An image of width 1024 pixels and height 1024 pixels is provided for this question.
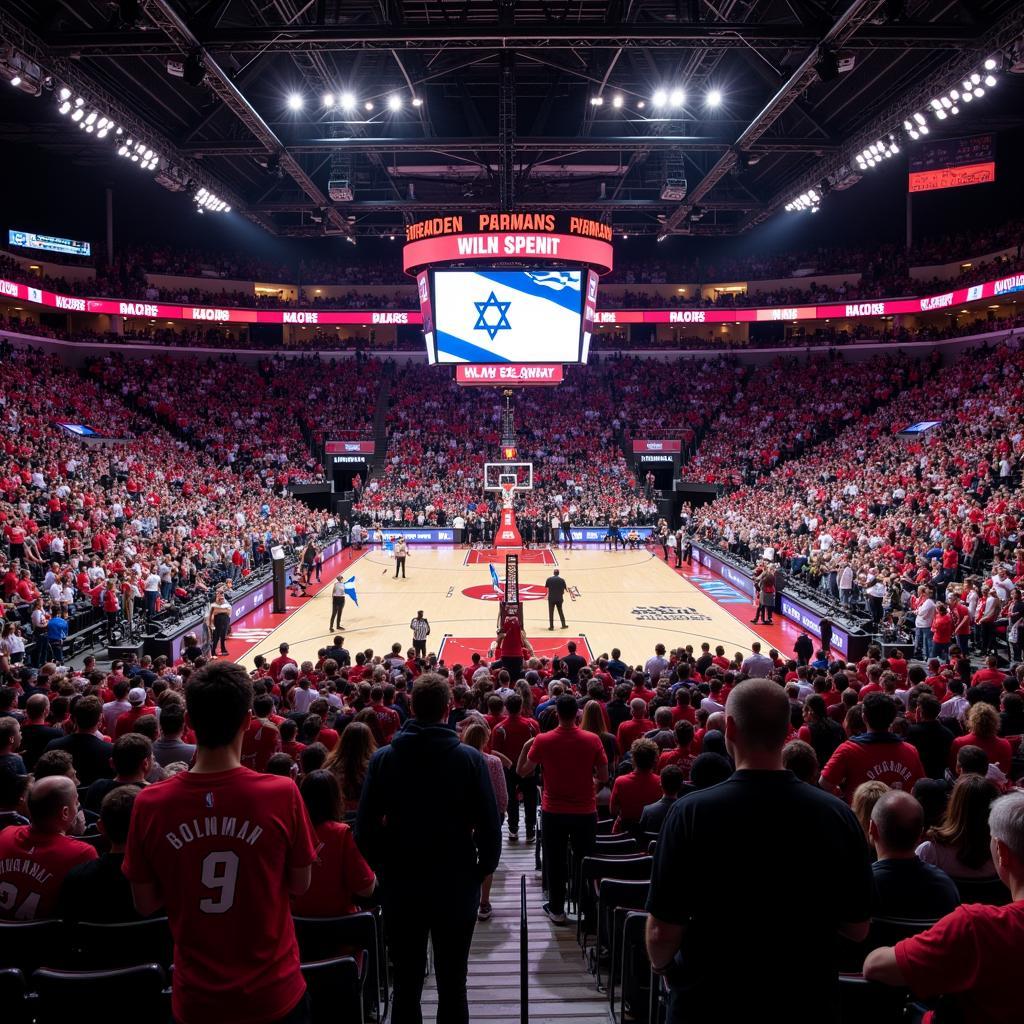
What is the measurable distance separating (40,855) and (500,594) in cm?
2180

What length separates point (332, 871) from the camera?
3.89 m

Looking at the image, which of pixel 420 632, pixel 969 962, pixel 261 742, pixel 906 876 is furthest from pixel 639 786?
pixel 420 632

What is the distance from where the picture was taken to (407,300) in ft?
163

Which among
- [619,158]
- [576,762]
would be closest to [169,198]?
[619,158]

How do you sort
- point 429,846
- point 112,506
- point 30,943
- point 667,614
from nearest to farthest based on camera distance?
point 429,846, point 30,943, point 667,614, point 112,506

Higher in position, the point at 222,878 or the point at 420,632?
the point at 222,878

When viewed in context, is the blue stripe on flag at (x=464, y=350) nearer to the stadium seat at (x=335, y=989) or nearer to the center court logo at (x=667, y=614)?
the center court logo at (x=667, y=614)

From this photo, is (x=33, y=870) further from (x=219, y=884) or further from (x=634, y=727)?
(x=634, y=727)

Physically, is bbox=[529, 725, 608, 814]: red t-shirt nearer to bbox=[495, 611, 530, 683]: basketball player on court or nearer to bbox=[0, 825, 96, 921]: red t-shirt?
bbox=[0, 825, 96, 921]: red t-shirt

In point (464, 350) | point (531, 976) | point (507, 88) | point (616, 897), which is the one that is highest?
point (507, 88)

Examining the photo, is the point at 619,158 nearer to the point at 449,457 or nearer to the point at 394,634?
the point at 449,457

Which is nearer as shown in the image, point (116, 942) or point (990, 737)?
point (116, 942)

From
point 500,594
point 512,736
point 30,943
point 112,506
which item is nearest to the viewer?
point 30,943

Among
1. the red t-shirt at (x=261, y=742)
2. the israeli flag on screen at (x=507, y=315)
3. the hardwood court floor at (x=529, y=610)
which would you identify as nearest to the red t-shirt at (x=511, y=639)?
the hardwood court floor at (x=529, y=610)
